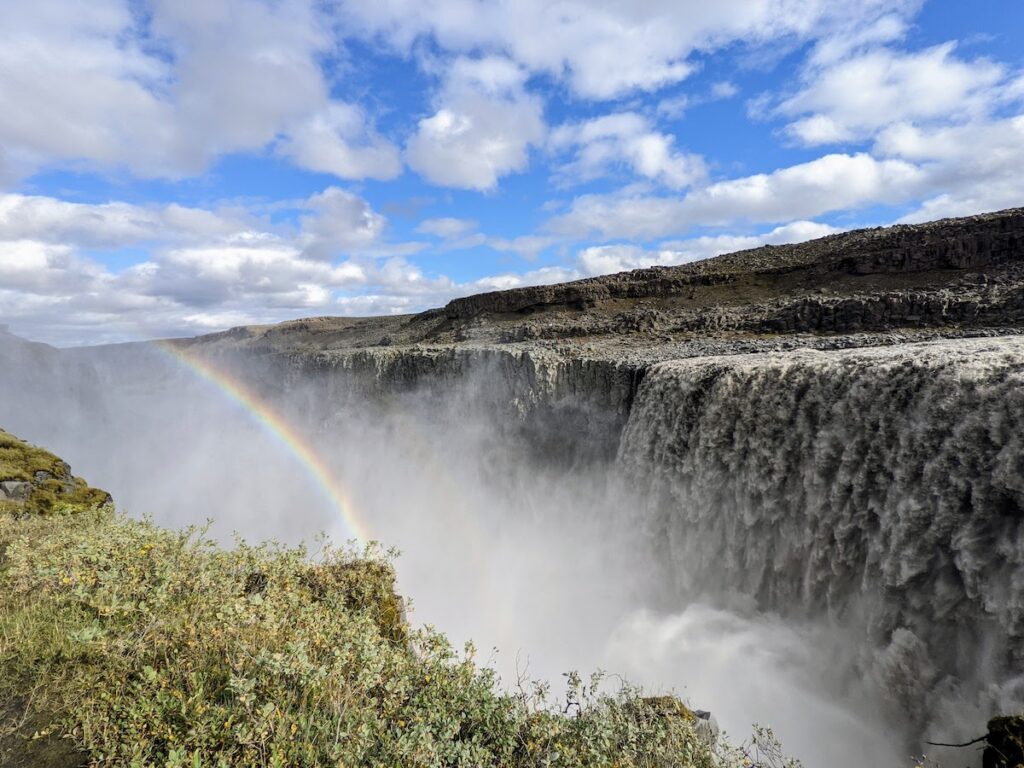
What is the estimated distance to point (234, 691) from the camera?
389cm

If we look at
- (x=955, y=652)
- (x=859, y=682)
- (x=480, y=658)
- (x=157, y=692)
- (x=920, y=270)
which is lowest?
(x=480, y=658)

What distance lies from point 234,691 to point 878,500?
29.0ft

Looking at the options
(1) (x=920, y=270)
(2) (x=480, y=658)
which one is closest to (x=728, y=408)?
(2) (x=480, y=658)

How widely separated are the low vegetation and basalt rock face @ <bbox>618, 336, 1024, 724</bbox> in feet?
14.3

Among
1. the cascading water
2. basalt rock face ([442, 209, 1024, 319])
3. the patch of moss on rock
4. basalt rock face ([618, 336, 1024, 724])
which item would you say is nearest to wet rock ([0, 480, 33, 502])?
the patch of moss on rock

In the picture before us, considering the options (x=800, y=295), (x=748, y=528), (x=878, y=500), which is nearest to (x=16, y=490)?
(x=748, y=528)

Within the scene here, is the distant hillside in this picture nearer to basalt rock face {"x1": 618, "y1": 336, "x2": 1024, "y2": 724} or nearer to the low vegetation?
basalt rock face {"x1": 618, "y1": 336, "x2": 1024, "y2": 724}

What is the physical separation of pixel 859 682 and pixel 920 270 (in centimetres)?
1841

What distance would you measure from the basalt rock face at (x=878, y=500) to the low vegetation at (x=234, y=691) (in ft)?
14.3

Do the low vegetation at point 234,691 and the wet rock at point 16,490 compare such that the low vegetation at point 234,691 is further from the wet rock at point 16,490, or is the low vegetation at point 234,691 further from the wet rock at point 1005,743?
the wet rock at point 16,490

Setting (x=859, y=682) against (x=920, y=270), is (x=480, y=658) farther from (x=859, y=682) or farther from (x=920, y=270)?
(x=920, y=270)

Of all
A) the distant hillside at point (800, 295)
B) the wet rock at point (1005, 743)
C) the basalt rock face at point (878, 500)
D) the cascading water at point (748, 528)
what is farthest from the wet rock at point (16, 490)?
the distant hillside at point (800, 295)

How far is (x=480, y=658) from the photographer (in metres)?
13.2

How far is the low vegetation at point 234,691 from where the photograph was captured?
3.53 m
